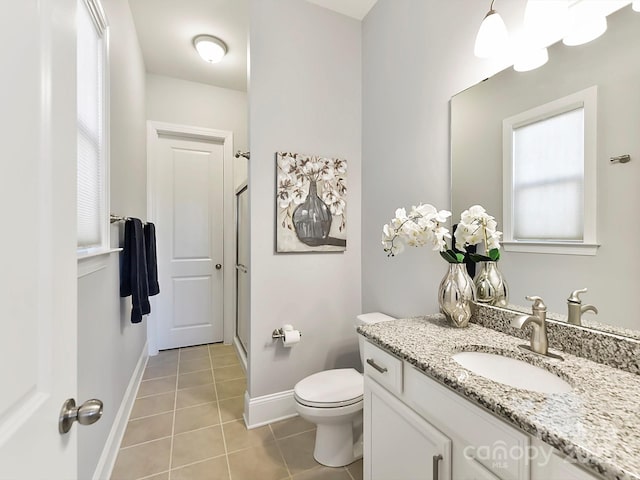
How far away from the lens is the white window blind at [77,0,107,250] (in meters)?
1.25

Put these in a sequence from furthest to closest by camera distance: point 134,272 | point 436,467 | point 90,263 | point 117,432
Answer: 1. point 134,272
2. point 117,432
3. point 90,263
4. point 436,467

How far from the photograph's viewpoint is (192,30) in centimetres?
237

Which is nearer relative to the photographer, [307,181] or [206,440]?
[206,440]

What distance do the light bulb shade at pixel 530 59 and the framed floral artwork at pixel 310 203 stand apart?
1.17 meters

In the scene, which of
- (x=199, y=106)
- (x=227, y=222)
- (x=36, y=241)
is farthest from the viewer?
(x=227, y=222)

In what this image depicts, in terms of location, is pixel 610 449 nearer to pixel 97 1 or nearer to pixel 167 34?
pixel 97 1

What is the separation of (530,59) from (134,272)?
235 cm

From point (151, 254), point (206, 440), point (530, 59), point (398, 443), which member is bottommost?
point (206, 440)

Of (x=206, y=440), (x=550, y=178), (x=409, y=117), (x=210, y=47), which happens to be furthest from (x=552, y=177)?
(x=210, y=47)

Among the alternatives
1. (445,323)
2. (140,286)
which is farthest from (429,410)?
(140,286)

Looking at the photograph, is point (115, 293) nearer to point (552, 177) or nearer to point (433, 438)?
point (433, 438)

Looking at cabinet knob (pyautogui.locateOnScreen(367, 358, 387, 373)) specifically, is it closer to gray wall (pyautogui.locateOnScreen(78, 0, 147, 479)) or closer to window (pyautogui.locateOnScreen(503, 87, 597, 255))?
window (pyautogui.locateOnScreen(503, 87, 597, 255))

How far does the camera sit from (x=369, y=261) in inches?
85.3

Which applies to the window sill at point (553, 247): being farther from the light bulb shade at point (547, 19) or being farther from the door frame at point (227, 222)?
the door frame at point (227, 222)
